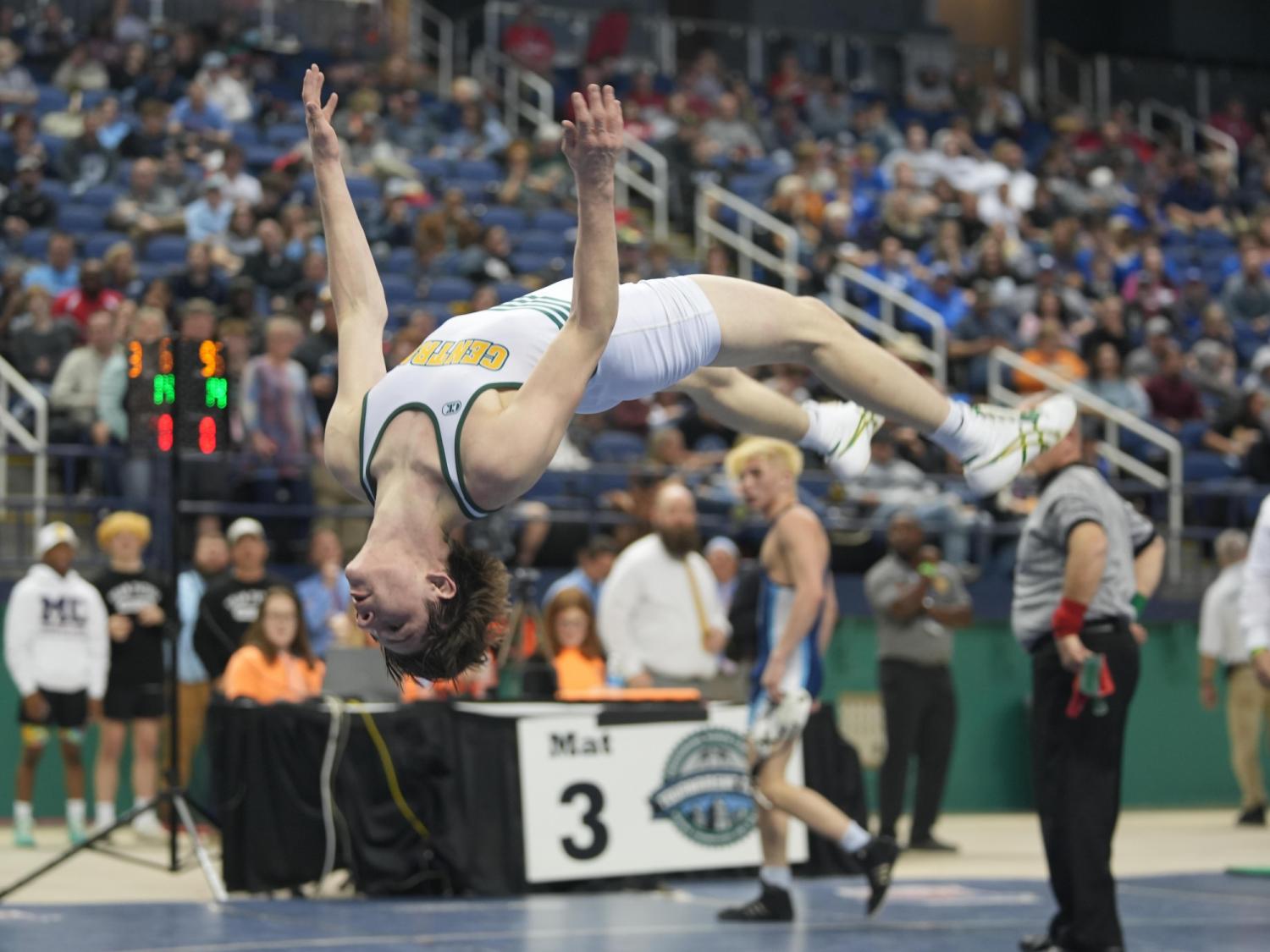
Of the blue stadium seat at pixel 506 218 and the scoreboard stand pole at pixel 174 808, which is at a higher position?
the blue stadium seat at pixel 506 218

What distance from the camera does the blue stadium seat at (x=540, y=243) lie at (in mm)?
16078

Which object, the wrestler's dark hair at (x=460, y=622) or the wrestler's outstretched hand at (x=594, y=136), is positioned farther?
the wrestler's dark hair at (x=460, y=622)

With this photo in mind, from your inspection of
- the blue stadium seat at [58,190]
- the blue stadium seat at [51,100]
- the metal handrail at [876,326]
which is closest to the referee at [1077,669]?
the metal handrail at [876,326]

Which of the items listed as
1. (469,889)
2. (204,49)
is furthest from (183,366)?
(204,49)

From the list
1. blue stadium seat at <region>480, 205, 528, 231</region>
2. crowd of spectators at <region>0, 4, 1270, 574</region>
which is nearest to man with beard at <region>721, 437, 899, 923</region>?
crowd of spectators at <region>0, 4, 1270, 574</region>

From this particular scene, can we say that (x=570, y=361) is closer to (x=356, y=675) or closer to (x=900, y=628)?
(x=356, y=675)

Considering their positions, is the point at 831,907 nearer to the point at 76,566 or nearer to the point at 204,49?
the point at 76,566

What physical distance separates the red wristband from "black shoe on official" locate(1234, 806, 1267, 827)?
283 inches

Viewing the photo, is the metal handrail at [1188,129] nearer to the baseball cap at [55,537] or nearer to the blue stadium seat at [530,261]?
the blue stadium seat at [530,261]

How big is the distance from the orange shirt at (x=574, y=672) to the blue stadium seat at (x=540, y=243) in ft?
20.1

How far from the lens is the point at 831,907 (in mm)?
8773

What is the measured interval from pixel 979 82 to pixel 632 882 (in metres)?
15.6

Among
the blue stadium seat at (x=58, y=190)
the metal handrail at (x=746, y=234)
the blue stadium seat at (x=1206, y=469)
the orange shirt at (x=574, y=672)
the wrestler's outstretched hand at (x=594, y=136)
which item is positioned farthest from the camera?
the metal handrail at (x=746, y=234)

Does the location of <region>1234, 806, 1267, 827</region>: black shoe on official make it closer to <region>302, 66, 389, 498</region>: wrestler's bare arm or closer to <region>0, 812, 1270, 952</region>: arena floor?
<region>0, 812, 1270, 952</region>: arena floor
